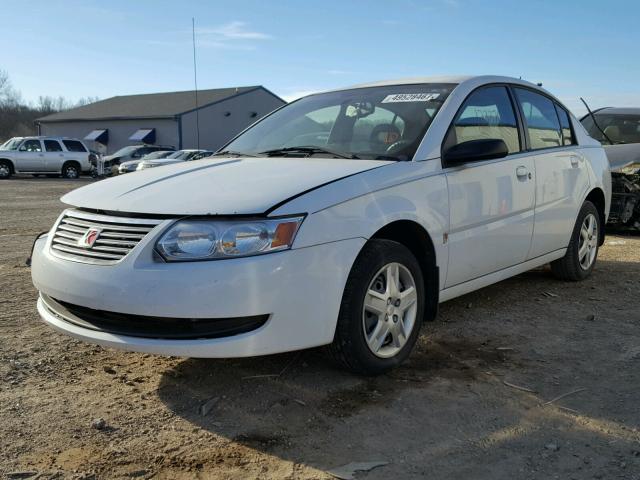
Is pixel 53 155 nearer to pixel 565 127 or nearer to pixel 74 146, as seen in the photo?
pixel 74 146

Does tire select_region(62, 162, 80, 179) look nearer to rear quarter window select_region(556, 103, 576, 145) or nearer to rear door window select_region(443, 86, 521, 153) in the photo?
rear quarter window select_region(556, 103, 576, 145)

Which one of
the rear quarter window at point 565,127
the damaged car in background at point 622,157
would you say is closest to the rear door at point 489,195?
the rear quarter window at point 565,127

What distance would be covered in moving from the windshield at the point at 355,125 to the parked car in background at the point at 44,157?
24.8 metres

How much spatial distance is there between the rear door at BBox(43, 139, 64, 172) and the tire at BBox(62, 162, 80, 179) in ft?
0.75

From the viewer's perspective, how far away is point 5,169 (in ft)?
85.9

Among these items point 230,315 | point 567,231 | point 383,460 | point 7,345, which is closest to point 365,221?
point 230,315

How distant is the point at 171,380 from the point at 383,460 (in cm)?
138

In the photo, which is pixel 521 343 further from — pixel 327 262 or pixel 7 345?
pixel 7 345

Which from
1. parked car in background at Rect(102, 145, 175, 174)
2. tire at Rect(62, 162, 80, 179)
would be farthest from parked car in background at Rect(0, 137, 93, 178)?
parked car in background at Rect(102, 145, 175, 174)

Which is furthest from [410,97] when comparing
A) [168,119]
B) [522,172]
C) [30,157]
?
[168,119]

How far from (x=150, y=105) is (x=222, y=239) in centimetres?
4483

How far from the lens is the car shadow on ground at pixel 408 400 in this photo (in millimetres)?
2730

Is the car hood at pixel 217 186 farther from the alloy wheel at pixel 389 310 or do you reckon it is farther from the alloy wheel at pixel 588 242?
the alloy wheel at pixel 588 242

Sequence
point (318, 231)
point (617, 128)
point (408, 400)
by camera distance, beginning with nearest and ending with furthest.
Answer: point (318, 231) < point (408, 400) < point (617, 128)
